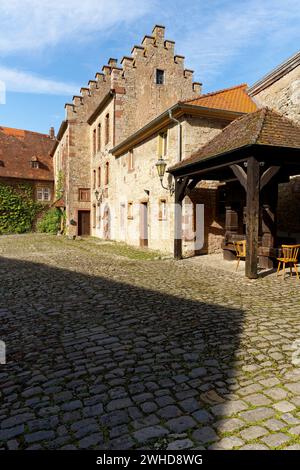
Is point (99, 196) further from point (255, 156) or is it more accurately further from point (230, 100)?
point (255, 156)

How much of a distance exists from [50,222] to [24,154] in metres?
8.21

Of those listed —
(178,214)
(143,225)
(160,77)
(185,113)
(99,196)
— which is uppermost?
(160,77)

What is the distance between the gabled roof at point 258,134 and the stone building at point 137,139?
272 centimetres

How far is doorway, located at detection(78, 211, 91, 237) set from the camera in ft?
86.4

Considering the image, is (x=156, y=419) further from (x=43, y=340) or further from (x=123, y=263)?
(x=123, y=263)

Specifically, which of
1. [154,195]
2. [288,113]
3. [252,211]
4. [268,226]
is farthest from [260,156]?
[288,113]

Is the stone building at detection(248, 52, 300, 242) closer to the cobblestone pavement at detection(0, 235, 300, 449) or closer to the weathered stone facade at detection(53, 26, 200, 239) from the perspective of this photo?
the weathered stone facade at detection(53, 26, 200, 239)

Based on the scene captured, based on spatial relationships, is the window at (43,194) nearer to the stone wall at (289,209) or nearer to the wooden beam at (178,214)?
the wooden beam at (178,214)

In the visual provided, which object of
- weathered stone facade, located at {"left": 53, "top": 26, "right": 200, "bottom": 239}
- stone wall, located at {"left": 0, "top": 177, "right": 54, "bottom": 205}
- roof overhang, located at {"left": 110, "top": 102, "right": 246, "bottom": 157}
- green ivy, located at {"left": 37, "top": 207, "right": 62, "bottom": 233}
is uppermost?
weathered stone facade, located at {"left": 53, "top": 26, "right": 200, "bottom": 239}

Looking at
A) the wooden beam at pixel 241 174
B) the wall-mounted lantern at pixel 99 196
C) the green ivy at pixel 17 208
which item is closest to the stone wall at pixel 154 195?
the wall-mounted lantern at pixel 99 196

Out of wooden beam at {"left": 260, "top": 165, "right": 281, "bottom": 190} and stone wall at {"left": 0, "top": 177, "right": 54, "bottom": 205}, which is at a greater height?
stone wall at {"left": 0, "top": 177, "right": 54, "bottom": 205}

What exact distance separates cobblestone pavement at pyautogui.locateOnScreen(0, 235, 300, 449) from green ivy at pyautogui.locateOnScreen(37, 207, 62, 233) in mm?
23801

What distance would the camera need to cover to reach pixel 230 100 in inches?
560

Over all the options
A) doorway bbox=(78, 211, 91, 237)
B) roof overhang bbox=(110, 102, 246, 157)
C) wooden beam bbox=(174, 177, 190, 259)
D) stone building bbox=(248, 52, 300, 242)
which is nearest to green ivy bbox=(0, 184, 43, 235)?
doorway bbox=(78, 211, 91, 237)
